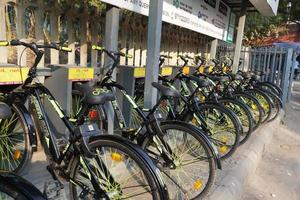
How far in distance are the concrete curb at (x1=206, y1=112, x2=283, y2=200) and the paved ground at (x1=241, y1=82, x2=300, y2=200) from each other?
0.11 metres

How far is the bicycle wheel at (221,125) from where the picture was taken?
4082 mm

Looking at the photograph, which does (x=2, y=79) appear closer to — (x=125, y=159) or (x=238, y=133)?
(x=125, y=159)

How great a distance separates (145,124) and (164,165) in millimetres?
401

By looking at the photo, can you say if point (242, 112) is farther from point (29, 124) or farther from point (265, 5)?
point (265, 5)

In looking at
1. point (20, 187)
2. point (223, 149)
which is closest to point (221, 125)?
point (223, 149)

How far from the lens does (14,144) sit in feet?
11.3

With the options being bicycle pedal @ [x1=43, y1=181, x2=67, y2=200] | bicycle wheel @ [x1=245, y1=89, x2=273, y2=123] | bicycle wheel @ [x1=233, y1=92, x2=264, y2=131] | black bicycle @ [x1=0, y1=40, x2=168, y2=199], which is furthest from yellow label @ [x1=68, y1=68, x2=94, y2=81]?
bicycle wheel @ [x1=245, y1=89, x2=273, y2=123]

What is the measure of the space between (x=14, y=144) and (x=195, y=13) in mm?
4332

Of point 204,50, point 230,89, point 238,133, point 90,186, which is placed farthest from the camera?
point 204,50

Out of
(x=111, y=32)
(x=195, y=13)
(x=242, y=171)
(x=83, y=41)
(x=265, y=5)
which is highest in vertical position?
(x=265, y=5)

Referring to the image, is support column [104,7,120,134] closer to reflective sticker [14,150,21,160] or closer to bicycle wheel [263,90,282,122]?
reflective sticker [14,150,21,160]

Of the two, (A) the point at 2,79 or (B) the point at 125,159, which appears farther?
(A) the point at 2,79

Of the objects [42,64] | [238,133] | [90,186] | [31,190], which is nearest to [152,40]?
[42,64]

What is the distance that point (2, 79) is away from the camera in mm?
3107
